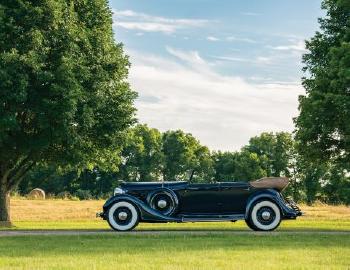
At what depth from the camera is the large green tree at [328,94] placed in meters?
25.6

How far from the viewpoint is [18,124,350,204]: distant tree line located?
9312cm

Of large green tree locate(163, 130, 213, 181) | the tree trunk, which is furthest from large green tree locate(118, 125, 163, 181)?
the tree trunk

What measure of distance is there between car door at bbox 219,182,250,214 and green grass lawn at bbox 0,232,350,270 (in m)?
1.58

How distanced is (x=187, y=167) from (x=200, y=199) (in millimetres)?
85057

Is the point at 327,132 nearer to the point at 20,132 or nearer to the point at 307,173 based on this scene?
the point at 20,132

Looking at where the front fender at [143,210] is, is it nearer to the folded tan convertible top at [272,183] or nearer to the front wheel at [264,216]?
the front wheel at [264,216]

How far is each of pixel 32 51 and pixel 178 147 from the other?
267 ft

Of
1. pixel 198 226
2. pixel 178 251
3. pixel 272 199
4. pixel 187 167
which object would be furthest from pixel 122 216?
pixel 187 167

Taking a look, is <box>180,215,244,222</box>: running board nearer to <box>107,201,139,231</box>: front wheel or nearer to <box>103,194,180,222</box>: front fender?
<box>103,194,180,222</box>: front fender

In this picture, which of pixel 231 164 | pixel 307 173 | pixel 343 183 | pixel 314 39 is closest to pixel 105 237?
pixel 314 39

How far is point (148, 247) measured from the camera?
14586mm

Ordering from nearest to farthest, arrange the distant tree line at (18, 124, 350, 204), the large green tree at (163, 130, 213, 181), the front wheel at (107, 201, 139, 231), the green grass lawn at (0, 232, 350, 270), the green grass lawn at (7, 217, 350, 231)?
the green grass lawn at (0, 232, 350, 270) < the front wheel at (107, 201, 139, 231) < the green grass lawn at (7, 217, 350, 231) < the distant tree line at (18, 124, 350, 204) < the large green tree at (163, 130, 213, 181)

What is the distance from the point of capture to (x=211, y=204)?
757 inches

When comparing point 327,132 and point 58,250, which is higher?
point 327,132
